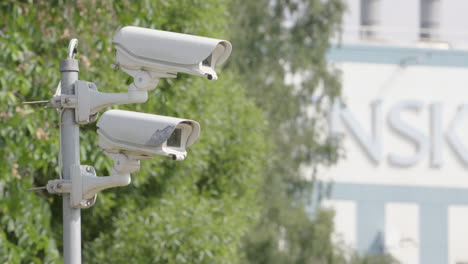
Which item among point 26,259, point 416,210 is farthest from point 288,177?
point 26,259

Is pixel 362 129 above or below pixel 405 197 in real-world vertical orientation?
above

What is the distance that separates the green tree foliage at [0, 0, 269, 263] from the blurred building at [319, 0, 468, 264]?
21.0 metres

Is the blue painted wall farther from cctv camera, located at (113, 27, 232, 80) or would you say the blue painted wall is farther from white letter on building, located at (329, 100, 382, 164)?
cctv camera, located at (113, 27, 232, 80)

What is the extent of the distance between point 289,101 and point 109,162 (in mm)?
17801

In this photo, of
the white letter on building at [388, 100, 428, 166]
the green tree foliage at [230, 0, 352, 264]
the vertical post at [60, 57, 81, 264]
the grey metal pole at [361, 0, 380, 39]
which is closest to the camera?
the vertical post at [60, 57, 81, 264]

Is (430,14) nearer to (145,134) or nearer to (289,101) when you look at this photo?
(289,101)

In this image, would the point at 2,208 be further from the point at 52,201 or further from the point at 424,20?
the point at 424,20

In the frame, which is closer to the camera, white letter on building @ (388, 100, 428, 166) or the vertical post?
the vertical post

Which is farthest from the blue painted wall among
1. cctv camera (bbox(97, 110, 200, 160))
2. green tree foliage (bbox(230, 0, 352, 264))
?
cctv camera (bbox(97, 110, 200, 160))

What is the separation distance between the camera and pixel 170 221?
15.5m

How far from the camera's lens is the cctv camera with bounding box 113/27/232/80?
6.75 metres

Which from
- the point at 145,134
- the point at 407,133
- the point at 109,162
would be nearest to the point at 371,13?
the point at 407,133

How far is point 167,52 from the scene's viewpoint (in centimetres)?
682

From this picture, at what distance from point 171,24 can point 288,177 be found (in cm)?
1529
